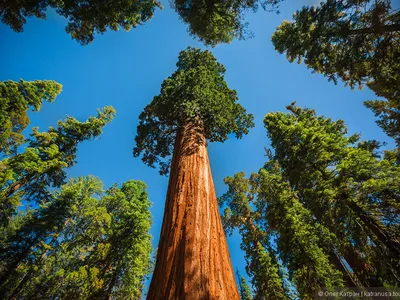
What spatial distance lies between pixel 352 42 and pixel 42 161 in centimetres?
1813

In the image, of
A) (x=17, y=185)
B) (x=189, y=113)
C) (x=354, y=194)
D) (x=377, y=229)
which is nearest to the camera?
(x=189, y=113)

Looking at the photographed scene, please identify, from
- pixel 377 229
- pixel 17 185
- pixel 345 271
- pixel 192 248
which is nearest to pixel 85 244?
pixel 17 185

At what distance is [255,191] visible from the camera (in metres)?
16.5

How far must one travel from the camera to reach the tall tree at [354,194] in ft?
22.6

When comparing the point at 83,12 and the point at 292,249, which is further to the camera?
the point at 292,249

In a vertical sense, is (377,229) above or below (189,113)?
below

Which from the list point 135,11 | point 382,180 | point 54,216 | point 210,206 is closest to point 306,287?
point 382,180

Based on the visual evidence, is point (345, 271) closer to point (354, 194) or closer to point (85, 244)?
point (354, 194)

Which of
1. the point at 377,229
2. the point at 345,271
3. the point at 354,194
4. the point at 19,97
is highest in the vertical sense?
the point at 19,97

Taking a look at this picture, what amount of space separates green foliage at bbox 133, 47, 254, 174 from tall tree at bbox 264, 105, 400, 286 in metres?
4.33

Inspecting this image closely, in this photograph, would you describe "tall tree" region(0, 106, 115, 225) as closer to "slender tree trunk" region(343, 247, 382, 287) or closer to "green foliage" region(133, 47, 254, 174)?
"green foliage" region(133, 47, 254, 174)

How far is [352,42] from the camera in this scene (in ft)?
19.8

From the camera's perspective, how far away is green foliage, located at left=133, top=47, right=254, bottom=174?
610cm

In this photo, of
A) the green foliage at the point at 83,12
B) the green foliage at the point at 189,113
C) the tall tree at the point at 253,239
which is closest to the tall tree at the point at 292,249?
the tall tree at the point at 253,239
